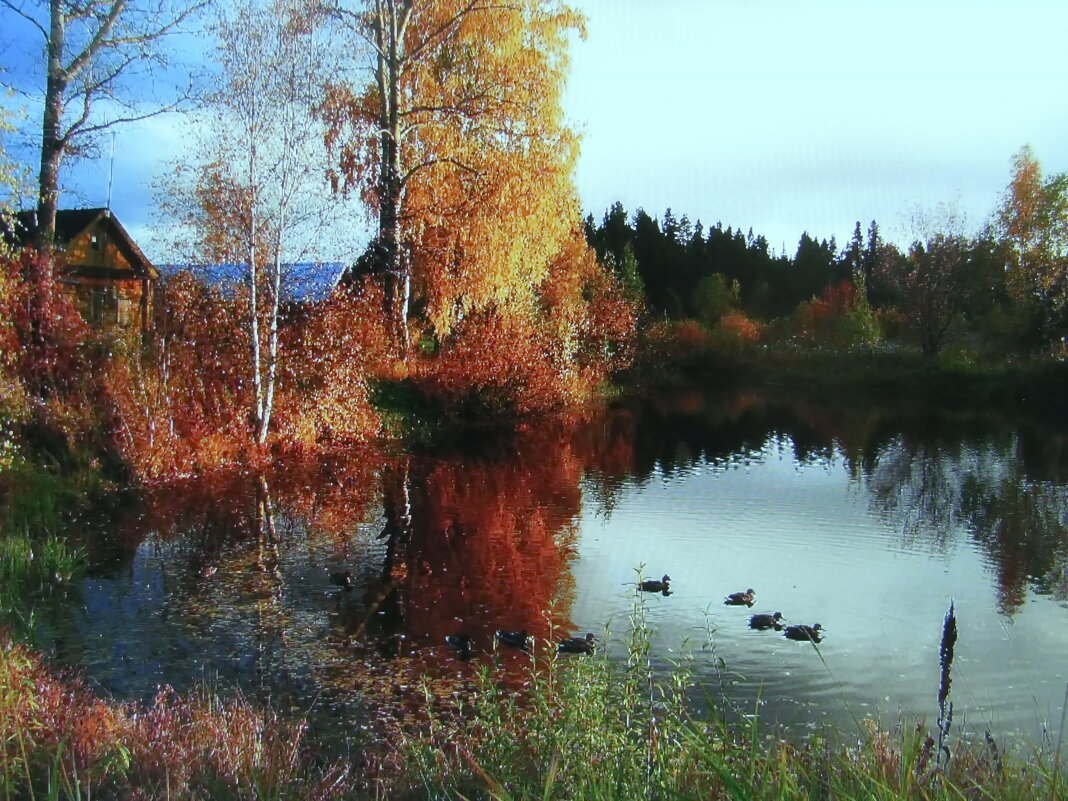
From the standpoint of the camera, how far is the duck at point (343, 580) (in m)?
9.56

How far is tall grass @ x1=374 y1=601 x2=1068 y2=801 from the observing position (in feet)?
10.0

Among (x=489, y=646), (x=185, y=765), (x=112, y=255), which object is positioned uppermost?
(x=112, y=255)

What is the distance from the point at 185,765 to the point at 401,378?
19351 millimetres

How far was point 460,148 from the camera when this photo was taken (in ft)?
72.6

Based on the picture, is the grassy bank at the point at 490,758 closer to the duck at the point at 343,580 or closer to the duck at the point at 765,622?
the duck at the point at 765,622

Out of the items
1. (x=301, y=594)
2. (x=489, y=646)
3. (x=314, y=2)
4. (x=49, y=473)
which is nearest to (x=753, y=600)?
(x=489, y=646)

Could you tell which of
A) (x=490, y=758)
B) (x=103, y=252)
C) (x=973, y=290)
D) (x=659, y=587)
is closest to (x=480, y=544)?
(x=659, y=587)

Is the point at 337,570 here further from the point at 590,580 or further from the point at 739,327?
the point at 739,327

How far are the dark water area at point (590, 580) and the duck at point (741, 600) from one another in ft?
0.50

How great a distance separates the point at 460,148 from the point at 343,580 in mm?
14936

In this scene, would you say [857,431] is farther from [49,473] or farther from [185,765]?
[185,765]

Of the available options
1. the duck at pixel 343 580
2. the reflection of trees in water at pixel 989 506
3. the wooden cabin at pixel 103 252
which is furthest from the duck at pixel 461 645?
the wooden cabin at pixel 103 252

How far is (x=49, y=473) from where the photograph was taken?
13211 millimetres

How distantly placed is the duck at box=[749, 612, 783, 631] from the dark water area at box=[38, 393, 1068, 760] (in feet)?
0.46
